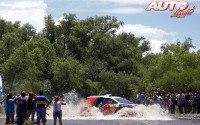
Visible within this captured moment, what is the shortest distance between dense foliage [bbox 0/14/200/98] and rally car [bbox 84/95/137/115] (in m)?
20.5

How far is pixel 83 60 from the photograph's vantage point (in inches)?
3073

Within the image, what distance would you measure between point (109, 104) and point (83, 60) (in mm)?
46992

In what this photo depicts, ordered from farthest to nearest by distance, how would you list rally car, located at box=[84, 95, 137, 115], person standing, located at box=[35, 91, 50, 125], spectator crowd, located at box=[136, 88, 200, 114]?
spectator crowd, located at box=[136, 88, 200, 114] → rally car, located at box=[84, 95, 137, 115] → person standing, located at box=[35, 91, 50, 125]

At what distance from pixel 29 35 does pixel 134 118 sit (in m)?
56.4

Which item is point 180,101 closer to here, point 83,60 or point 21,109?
point 21,109

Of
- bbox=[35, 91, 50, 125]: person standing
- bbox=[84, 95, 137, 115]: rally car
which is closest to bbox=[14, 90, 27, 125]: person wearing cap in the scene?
bbox=[35, 91, 50, 125]: person standing

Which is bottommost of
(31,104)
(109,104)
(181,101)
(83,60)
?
(109,104)

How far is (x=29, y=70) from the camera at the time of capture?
5906 centimetres

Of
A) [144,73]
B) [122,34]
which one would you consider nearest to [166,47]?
[122,34]

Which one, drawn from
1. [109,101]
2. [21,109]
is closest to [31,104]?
[21,109]

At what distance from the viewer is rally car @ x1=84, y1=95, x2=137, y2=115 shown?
31.0 metres

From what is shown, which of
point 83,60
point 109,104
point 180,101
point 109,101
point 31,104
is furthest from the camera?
point 83,60

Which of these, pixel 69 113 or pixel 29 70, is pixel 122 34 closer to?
pixel 29 70

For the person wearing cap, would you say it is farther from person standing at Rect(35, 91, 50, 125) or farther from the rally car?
the rally car
